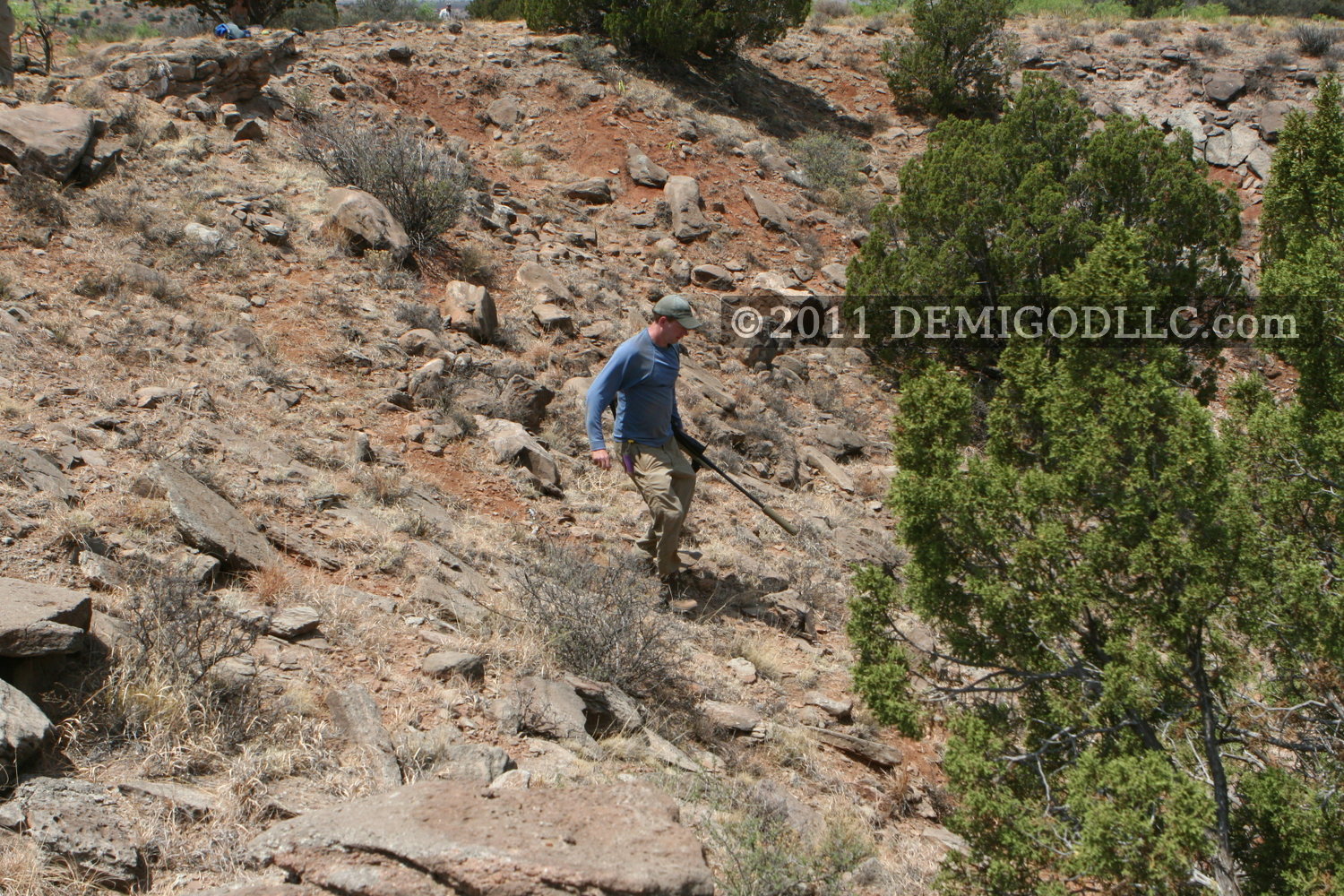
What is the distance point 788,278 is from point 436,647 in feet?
32.9

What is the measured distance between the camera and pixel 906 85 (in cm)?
2038

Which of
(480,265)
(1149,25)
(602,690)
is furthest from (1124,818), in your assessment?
(1149,25)

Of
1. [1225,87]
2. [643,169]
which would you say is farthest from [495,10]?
[1225,87]

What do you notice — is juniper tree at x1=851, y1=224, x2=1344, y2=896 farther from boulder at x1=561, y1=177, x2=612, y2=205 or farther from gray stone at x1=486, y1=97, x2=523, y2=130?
gray stone at x1=486, y1=97, x2=523, y2=130

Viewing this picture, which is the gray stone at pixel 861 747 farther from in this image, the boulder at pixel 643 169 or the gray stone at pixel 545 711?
the boulder at pixel 643 169

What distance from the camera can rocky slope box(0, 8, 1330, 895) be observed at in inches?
118

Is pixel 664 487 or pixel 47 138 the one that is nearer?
pixel 664 487

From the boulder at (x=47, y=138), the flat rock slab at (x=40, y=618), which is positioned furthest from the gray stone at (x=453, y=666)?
the boulder at (x=47, y=138)

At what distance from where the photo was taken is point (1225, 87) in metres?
21.4

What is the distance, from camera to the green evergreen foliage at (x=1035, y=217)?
39.8ft

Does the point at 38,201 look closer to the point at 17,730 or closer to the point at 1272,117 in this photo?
the point at 17,730

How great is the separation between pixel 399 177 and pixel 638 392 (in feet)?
19.1

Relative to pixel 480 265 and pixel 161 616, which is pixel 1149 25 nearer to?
pixel 480 265

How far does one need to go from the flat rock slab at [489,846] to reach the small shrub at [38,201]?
7375mm
